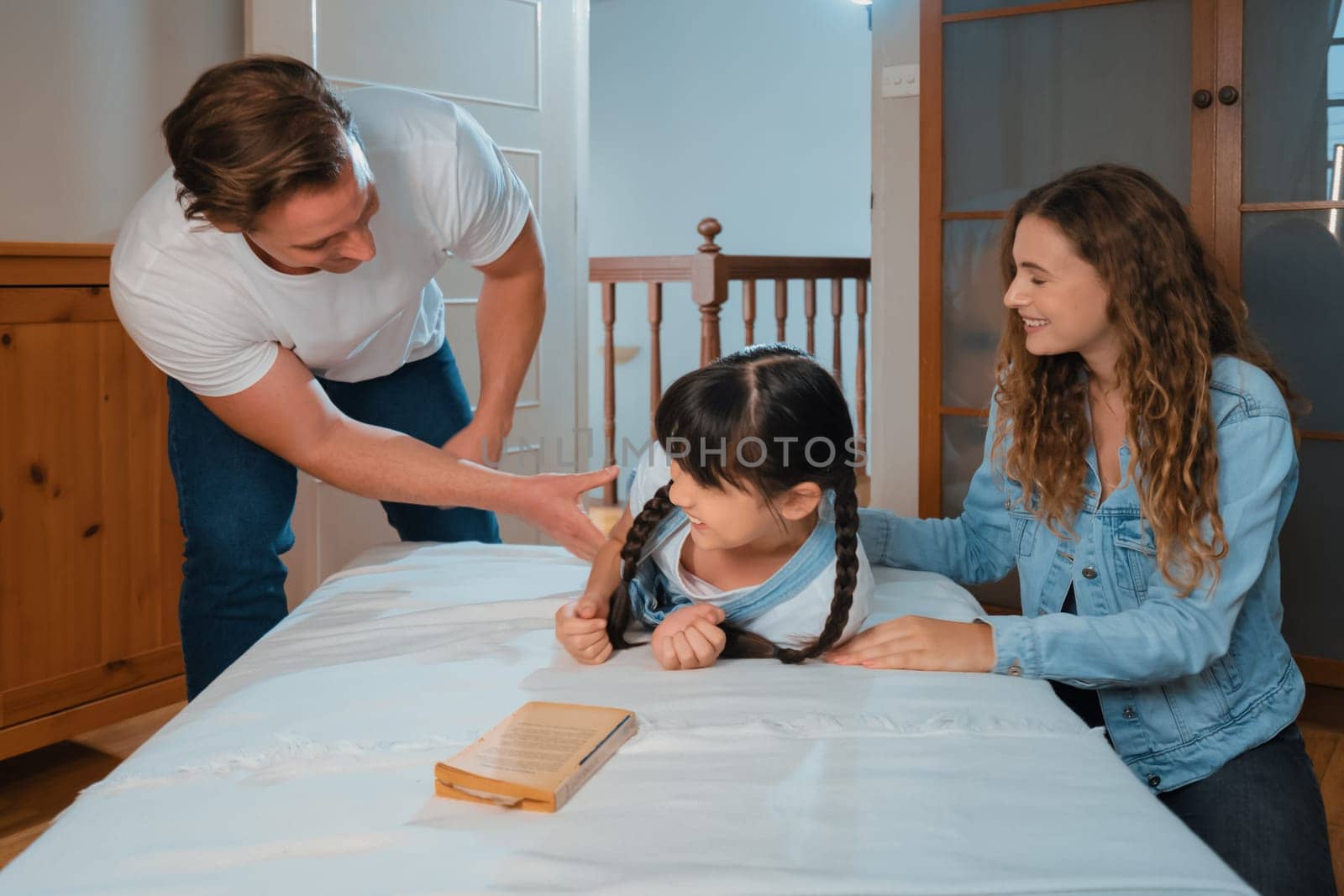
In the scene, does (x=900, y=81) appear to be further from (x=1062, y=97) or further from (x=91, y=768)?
(x=91, y=768)

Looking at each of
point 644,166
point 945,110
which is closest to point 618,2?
point 644,166

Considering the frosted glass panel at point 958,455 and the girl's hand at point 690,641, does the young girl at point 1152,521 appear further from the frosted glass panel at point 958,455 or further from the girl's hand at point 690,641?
the frosted glass panel at point 958,455

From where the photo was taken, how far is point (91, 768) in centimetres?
210

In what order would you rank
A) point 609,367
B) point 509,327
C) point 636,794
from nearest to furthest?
point 636,794 → point 509,327 → point 609,367

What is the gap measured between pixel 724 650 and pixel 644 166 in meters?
4.99

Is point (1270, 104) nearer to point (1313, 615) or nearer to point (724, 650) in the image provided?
point (1313, 615)

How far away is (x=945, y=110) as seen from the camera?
8.47ft

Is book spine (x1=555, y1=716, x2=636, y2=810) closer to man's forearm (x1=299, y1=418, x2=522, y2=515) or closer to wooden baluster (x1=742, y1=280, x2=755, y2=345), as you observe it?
man's forearm (x1=299, y1=418, x2=522, y2=515)

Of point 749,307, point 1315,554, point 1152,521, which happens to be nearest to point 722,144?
point 749,307

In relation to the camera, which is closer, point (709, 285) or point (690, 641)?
point (690, 641)

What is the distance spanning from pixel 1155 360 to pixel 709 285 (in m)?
2.47

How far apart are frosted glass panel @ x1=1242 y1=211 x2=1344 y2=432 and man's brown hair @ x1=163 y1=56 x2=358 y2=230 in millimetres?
1754

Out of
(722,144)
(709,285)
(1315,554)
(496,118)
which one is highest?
(722,144)

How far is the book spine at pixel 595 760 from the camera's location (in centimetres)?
83
